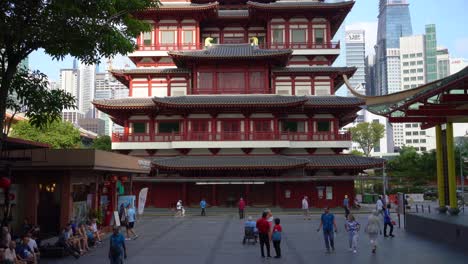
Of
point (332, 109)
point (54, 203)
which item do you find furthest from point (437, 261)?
point (332, 109)

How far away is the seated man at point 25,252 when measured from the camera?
51.2ft

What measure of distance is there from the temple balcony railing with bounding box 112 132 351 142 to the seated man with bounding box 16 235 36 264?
3016cm

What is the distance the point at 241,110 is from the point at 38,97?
32406 mm

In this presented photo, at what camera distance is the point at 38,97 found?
14.6 m

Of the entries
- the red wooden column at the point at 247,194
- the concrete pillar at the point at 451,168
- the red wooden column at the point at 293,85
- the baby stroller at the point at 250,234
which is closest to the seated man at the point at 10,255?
the baby stroller at the point at 250,234

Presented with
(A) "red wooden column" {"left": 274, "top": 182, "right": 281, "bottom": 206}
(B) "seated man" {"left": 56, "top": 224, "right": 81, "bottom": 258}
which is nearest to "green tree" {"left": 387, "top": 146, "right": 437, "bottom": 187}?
(A) "red wooden column" {"left": 274, "top": 182, "right": 281, "bottom": 206}

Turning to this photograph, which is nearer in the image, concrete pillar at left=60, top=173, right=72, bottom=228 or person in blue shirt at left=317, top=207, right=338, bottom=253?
person in blue shirt at left=317, top=207, right=338, bottom=253

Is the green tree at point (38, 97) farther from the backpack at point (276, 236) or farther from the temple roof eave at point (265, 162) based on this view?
the temple roof eave at point (265, 162)

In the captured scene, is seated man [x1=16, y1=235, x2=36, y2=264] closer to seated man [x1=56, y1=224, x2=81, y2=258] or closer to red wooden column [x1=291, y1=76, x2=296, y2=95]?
seated man [x1=56, y1=224, x2=81, y2=258]

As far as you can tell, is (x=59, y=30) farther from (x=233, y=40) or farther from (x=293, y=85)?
(x=233, y=40)

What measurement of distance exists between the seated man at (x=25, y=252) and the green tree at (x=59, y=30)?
4.53 meters

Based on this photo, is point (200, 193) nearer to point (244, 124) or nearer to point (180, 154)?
point (180, 154)

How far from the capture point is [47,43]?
13977 mm

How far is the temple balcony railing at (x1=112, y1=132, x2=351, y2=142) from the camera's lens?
45.8 metres
